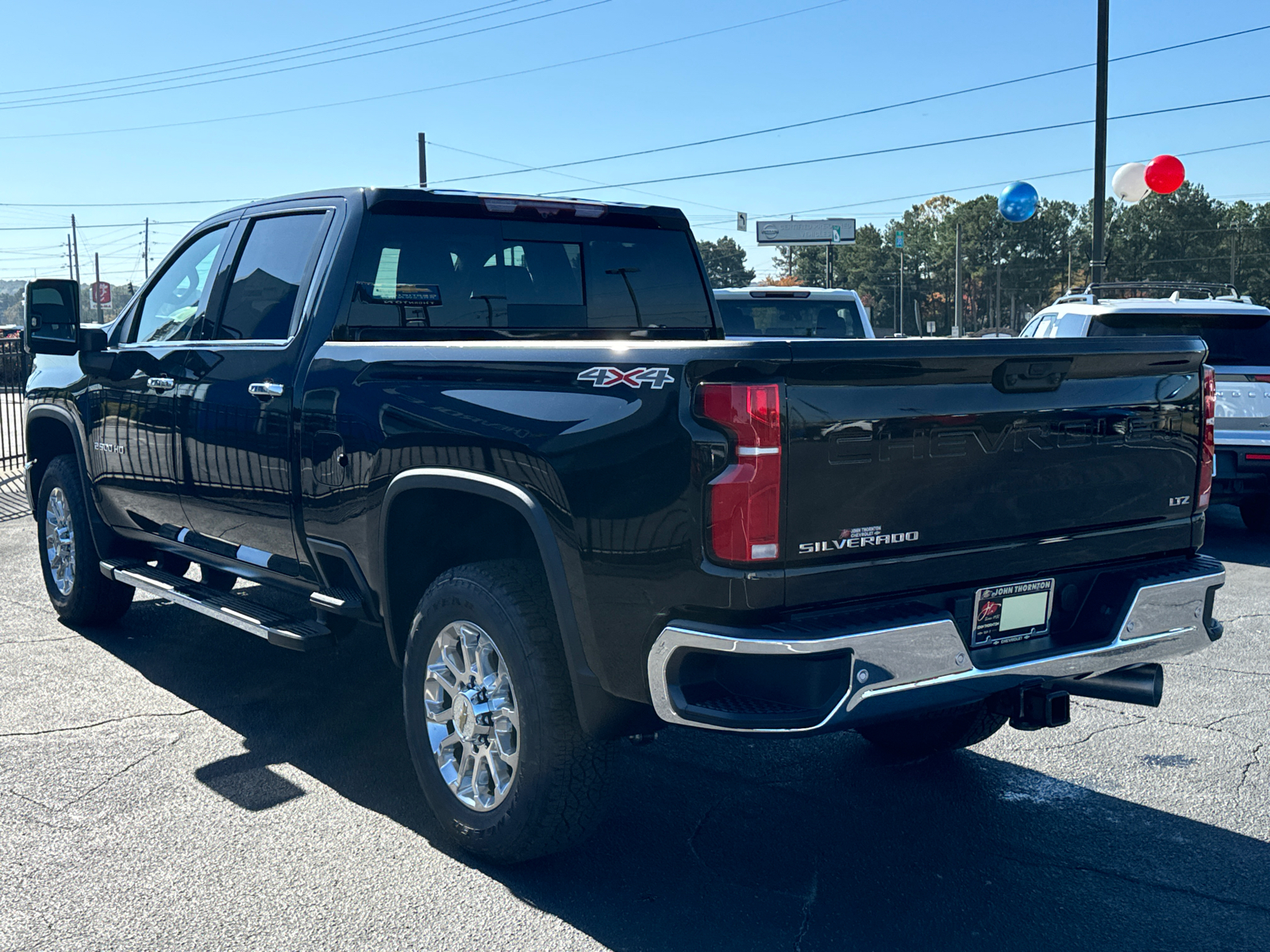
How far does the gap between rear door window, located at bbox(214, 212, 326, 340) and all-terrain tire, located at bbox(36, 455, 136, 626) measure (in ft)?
5.91

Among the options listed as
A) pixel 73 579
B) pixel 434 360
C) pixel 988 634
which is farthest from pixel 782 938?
pixel 73 579

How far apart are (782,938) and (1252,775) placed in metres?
2.22

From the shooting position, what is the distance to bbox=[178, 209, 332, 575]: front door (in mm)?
4512

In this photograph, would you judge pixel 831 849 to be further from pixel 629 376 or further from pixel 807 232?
pixel 807 232

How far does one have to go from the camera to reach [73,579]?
6.40 metres

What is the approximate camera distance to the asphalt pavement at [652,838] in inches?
129

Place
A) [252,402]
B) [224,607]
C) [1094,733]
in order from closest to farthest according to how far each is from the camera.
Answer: [252,402], [224,607], [1094,733]

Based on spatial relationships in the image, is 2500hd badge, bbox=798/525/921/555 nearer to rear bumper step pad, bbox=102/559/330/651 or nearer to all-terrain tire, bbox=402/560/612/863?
all-terrain tire, bbox=402/560/612/863

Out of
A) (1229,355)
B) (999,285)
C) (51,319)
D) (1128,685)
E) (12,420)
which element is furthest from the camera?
(999,285)

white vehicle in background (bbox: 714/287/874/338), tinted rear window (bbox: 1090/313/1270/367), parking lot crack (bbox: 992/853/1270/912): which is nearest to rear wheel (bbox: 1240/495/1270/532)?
tinted rear window (bbox: 1090/313/1270/367)

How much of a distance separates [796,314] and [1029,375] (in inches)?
305

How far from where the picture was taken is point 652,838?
12.8 feet

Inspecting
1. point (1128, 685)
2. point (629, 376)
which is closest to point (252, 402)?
point (629, 376)

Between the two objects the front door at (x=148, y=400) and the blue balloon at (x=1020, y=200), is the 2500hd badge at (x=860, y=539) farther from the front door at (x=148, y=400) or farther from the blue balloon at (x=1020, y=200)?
the blue balloon at (x=1020, y=200)
